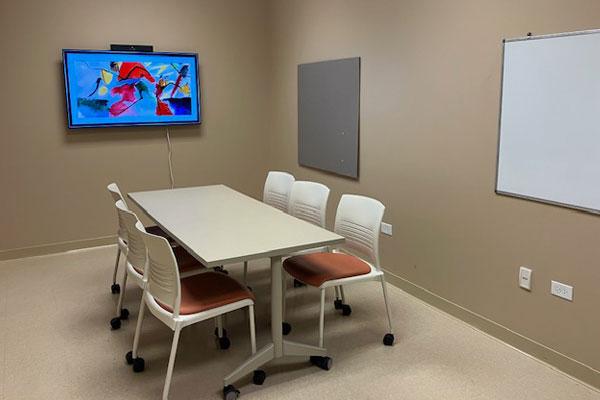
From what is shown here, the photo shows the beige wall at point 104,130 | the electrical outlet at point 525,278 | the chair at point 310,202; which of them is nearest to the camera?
the electrical outlet at point 525,278

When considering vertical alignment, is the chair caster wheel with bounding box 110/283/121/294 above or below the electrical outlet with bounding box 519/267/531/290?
below

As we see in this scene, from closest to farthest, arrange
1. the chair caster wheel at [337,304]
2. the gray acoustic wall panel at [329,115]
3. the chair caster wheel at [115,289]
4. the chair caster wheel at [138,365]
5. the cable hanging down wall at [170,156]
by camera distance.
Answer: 1. the chair caster wheel at [138,365]
2. the chair caster wheel at [337,304]
3. the chair caster wheel at [115,289]
4. the gray acoustic wall panel at [329,115]
5. the cable hanging down wall at [170,156]

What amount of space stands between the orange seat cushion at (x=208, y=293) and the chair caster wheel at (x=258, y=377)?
→ 41 cm

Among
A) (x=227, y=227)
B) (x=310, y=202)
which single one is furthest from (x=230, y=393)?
(x=310, y=202)

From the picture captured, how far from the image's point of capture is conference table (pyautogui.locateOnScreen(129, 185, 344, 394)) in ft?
8.31

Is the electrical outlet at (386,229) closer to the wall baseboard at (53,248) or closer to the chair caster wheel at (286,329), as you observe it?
the chair caster wheel at (286,329)

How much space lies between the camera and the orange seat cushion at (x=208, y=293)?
2.53m

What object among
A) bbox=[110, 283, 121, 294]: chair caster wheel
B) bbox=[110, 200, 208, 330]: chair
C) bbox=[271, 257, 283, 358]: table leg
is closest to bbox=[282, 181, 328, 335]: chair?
bbox=[271, 257, 283, 358]: table leg

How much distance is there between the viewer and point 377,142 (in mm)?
4090

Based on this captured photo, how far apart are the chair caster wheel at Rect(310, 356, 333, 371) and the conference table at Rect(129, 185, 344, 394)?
0.11 feet

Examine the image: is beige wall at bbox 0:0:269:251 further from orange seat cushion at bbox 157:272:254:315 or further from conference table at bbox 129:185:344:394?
orange seat cushion at bbox 157:272:254:315

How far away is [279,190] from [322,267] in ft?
3.75

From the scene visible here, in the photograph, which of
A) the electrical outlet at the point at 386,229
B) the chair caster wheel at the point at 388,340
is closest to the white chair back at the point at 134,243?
the chair caster wheel at the point at 388,340

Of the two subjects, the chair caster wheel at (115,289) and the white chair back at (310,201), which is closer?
the white chair back at (310,201)
